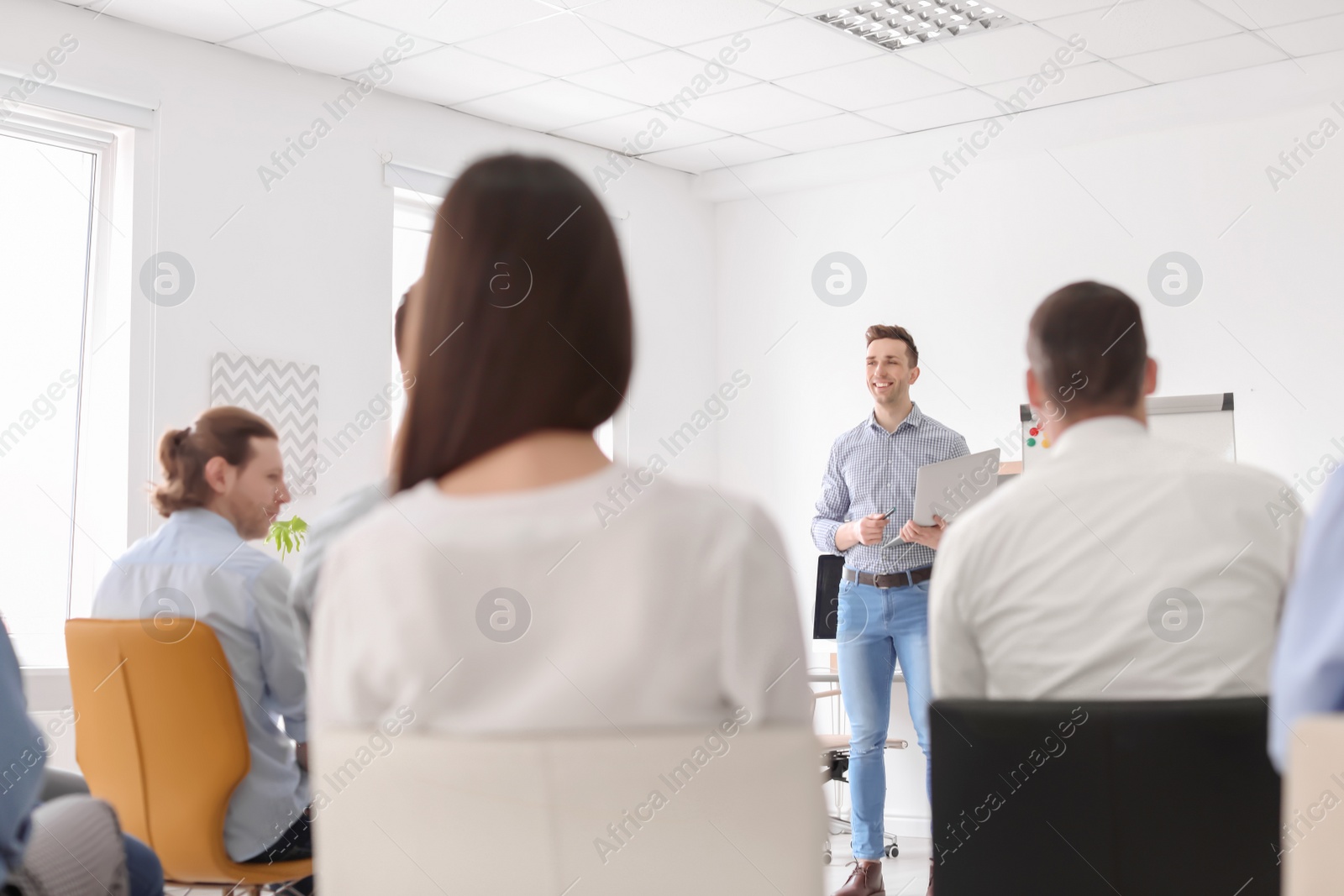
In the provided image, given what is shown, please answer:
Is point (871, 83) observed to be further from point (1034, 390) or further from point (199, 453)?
point (1034, 390)

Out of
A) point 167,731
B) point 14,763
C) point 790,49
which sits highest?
point 790,49

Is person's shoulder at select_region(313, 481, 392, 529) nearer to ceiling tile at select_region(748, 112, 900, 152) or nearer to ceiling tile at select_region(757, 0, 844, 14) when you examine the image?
ceiling tile at select_region(757, 0, 844, 14)

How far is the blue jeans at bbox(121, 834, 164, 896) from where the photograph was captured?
2070 millimetres

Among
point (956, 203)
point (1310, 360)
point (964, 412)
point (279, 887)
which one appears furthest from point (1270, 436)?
point (279, 887)

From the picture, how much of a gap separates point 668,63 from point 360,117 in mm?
1303

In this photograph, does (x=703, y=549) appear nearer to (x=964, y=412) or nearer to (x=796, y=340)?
(x=964, y=412)

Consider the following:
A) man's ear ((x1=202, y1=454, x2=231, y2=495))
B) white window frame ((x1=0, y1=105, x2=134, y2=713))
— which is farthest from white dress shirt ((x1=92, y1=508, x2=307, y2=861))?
white window frame ((x1=0, y1=105, x2=134, y2=713))

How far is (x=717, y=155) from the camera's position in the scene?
21.7ft

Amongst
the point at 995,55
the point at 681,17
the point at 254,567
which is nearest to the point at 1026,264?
the point at 995,55

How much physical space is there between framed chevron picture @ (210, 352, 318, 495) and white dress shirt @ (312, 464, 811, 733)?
4.13m

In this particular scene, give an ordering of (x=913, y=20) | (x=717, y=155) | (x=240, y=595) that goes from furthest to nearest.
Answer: (x=717, y=155) → (x=913, y=20) → (x=240, y=595)

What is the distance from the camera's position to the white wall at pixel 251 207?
4.67 m

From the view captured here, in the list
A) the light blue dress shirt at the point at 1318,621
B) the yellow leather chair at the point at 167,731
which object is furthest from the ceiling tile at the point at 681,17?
the light blue dress shirt at the point at 1318,621

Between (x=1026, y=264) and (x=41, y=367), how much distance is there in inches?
161
